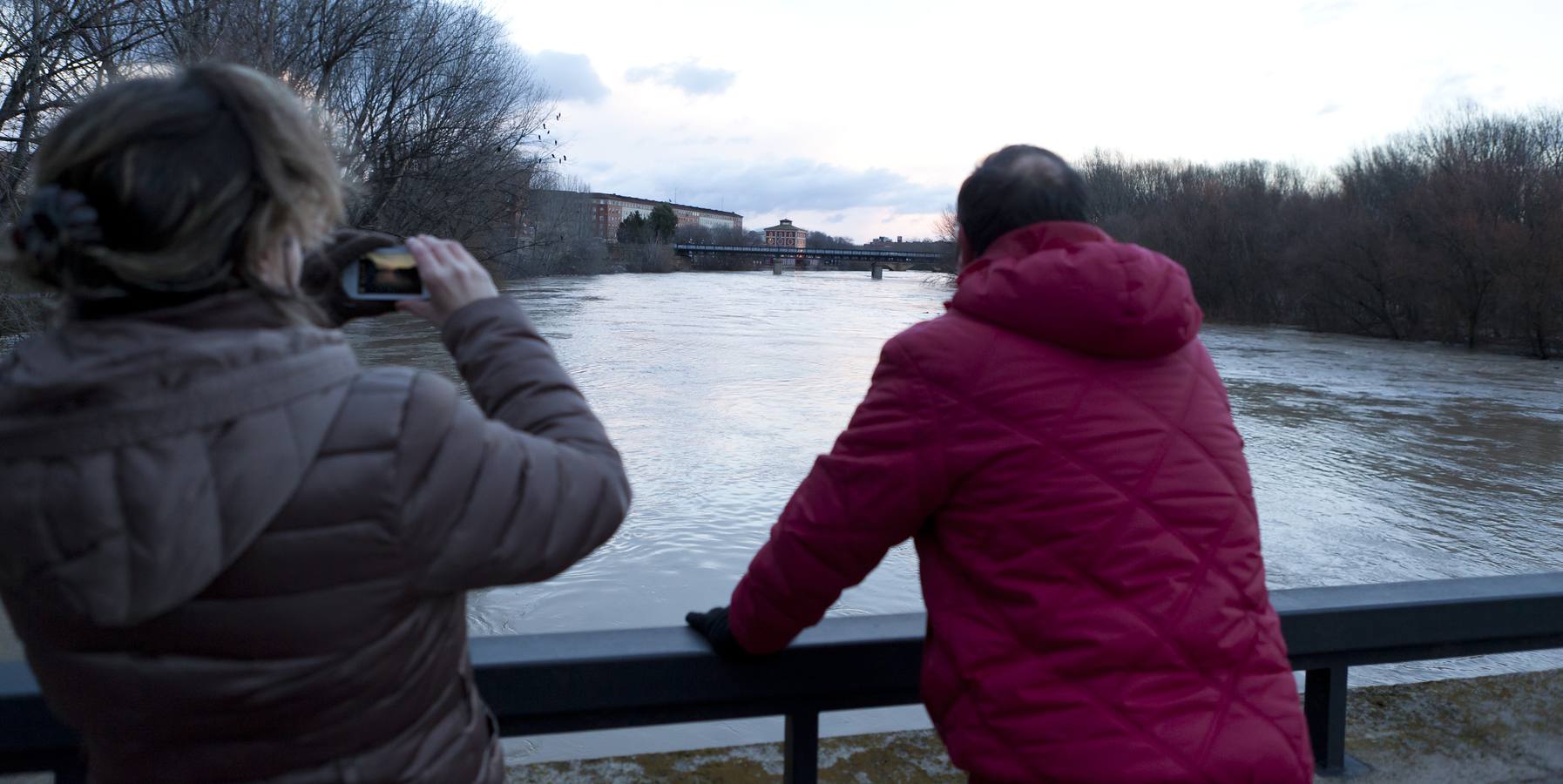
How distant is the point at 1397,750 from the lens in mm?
2465

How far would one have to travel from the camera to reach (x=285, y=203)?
1.02 metres

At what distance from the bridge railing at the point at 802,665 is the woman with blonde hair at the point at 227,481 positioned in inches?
19.4

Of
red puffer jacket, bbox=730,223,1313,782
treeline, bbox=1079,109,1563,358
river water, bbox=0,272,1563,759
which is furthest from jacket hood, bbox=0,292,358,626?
treeline, bbox=1079,109,1563,358

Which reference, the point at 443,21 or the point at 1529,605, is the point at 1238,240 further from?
the point at 1529,605

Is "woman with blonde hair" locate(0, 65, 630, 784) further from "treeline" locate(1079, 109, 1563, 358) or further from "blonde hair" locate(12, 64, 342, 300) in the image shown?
"treeline" locate(1079, 109, 1563, 358)

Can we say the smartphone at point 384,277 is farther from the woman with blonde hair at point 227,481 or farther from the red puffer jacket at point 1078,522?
the red puffer jacket at point 1078,522

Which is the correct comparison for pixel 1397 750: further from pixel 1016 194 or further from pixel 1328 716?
pixel 1016 194

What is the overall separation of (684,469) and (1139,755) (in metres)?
7.73

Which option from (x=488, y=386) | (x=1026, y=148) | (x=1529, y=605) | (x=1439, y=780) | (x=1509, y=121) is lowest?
(x=1439, y=780)

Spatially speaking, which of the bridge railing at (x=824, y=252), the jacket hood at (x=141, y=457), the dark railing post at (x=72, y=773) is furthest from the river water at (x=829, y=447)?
the bridge railing at (x=824, y=252)

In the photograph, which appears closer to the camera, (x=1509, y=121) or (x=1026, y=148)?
(x=1026, y=148)

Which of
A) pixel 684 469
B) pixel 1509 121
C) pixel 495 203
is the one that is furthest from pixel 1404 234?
pixel 684 469

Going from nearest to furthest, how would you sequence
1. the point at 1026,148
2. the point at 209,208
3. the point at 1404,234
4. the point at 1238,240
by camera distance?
the point at 209,208 < the point at 1026,148 < the point at 1404,234 < the point at 1238,240

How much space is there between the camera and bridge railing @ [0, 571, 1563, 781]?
162 centimetres
